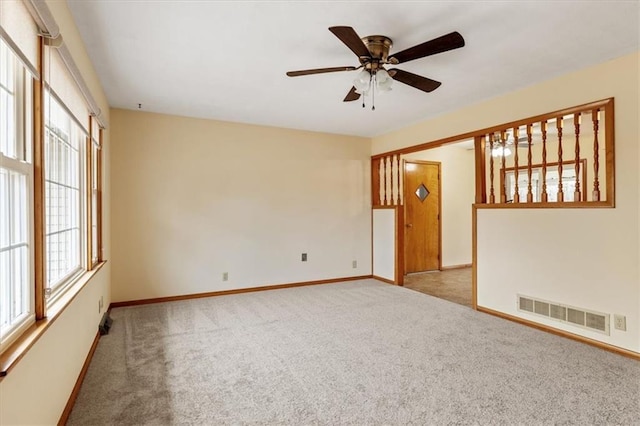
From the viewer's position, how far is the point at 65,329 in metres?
2.00

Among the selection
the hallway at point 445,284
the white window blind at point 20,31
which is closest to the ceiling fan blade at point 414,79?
the white window blind at point 20,31

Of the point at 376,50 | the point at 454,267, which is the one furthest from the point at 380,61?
the point at 454,267

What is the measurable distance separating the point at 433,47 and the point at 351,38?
0.54 metres

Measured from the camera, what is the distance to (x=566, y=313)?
3158mm

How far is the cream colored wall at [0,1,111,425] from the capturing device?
1.31 m

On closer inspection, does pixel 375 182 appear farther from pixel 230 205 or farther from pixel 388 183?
pixel 230 205

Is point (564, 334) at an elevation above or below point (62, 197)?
below

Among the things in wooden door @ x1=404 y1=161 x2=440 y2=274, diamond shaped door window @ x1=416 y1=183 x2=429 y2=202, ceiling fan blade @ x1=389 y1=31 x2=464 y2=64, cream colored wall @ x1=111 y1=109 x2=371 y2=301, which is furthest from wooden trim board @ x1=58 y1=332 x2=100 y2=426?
diamond shaped door window @ x1=416 y1=183 x2=429 y2=202

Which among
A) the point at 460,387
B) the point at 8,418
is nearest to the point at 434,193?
the point at 460,387

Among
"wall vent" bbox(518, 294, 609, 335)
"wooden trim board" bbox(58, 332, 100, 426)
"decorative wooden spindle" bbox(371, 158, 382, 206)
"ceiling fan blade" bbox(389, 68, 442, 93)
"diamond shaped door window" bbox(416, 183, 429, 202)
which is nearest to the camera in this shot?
"wooden trim board" bbox(58, 332, 100, 426)

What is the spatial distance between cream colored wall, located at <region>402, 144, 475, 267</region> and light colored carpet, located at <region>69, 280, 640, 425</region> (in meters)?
3.15

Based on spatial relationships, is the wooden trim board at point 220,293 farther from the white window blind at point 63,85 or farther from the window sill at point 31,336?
the white window blind at point 63,85

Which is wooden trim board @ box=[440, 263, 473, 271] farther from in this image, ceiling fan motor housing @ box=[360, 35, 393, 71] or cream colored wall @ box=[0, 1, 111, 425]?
cream colored wall @ box=[0, 1, 111, 425]

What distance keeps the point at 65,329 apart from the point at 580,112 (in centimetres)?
430
